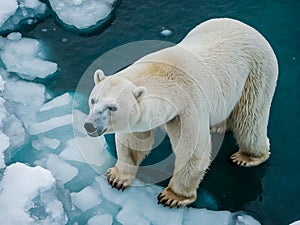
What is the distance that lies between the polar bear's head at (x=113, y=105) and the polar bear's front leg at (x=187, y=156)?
0.36 meters

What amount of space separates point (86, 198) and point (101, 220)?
173 mm

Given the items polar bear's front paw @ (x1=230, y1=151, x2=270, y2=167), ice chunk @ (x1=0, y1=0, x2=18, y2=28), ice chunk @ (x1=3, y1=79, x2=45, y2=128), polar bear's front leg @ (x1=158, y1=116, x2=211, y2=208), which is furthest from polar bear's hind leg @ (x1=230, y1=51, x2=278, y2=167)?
ice chunk @ (x1=0, y1=0, x2=18, y2=28)

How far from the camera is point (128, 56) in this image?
14.5 ft

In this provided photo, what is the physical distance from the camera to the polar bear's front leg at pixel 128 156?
132 inches

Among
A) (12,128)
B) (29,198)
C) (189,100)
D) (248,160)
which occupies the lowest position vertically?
(248,160)

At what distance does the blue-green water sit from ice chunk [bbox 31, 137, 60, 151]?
477 mm

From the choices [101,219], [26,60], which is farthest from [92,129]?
[26,60]

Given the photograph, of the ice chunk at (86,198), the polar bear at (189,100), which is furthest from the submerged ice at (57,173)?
the polar bear at (189,100)

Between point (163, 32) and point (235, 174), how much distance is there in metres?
1.39

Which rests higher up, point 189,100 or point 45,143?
point 189,100

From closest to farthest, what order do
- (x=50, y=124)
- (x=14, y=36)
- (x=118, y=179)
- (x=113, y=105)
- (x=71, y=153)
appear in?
1. (x=113, y=105)
2. (x=118, y=179)
3. (x=71, y=153)
4. (x=50, y=124)
5. (x=14, y=36)

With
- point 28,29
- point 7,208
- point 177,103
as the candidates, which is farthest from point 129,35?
point 7,208

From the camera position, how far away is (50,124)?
3945 millimetres

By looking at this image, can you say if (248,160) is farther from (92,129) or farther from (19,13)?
(19,13)
